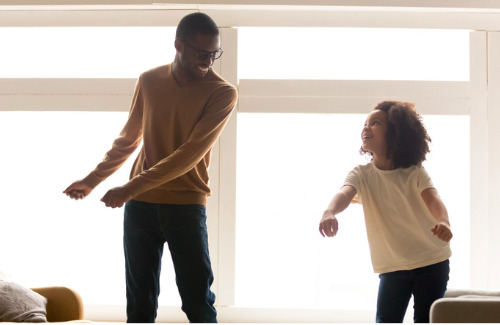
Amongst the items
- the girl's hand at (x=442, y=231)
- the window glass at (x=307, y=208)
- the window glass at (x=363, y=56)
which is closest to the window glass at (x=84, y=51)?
the window glass at (x=363, y=56)

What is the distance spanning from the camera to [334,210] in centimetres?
259

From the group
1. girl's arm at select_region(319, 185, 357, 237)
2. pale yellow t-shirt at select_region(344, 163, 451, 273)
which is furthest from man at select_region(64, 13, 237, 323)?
pale yellow t-shirt at select_region(344, 163, 451, 273)

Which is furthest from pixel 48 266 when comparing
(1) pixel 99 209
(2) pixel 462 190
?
(2) pixel 462 190

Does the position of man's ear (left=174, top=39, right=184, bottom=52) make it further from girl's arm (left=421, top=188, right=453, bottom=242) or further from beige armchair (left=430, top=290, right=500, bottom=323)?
beige armchair (left=430, top=290, right=500, bottom=323)

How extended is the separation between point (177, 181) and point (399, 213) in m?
0.89

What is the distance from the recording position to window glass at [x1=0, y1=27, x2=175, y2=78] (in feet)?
16.1

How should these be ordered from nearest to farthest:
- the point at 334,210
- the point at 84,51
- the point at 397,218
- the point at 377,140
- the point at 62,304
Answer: the point at 334,210 → the point at 397,218 → the point at 377,140 → the point at 62,304 → the point at 84,51

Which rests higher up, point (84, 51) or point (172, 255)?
point (84, 51)

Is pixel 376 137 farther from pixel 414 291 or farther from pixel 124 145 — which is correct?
pixel 124 145

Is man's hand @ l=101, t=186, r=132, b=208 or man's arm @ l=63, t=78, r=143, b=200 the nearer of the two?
man's hand @ l=101, t=186, r=132, b=208

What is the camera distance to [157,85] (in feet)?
9.09

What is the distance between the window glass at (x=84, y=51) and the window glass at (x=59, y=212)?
1.02 ft

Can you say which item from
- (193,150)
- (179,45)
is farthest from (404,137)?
(179,45)

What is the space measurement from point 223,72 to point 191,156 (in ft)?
7.30
